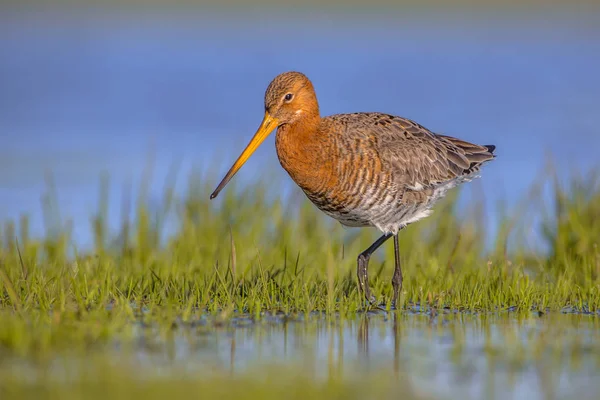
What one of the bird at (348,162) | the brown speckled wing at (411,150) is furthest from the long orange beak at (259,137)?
the brown speckled wing at (411,150)

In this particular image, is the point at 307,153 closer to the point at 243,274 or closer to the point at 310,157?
the point at 310,157

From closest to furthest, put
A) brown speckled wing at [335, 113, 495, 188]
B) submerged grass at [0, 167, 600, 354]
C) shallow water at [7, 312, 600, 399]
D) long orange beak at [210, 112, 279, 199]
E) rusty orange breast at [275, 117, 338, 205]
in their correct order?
shallow water at [7, 312, 600, 399]
submerged grass at [0, 167, 600, 354]
rusty orange breast at [275, 117, 338, 205]
long orange beak at [210, 112, 279, 199]
brown speckled wing at [335, 113, 495, 188]

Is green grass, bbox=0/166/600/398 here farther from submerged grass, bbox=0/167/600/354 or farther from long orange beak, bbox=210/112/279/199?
long orange beak, bbox=210/112/279/199

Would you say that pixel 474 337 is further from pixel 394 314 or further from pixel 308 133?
pixel 308 133

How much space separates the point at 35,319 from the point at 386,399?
8.76 ft

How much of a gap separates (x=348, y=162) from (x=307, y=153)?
0.37 m

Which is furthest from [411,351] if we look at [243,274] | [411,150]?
[411,150]

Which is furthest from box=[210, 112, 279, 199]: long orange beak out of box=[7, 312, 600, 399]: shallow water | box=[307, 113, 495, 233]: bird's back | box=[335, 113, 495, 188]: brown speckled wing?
box=[7, 312, 600, 399]: shallow water

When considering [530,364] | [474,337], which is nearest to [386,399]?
[530,364]

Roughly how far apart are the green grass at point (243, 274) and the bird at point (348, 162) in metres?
0.42

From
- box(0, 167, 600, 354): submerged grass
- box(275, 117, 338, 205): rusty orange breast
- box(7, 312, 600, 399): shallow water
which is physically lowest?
box(7, 312, 600, 399): shallow water

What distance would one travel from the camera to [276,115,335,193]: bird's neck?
788 centimetres

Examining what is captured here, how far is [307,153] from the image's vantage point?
25.9ft

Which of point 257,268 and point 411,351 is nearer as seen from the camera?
point 411,351
